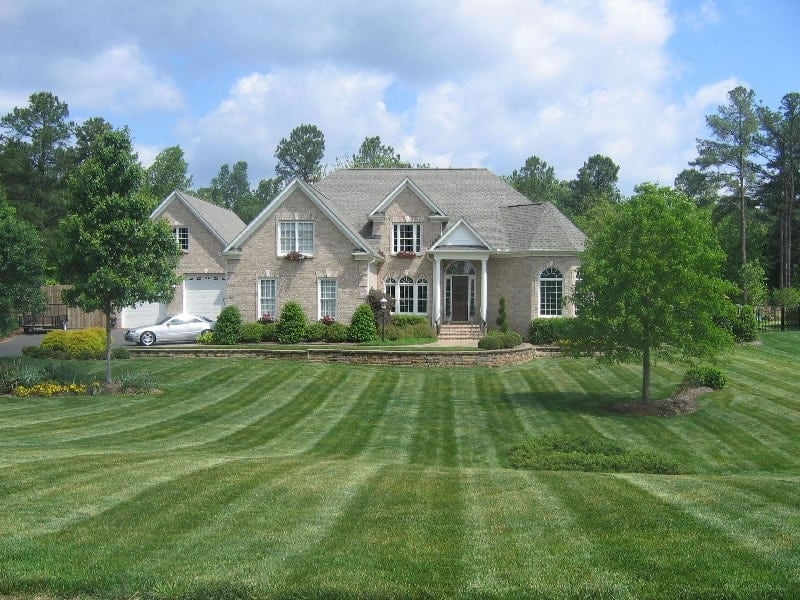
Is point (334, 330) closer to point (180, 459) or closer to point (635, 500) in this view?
point (180, 459)

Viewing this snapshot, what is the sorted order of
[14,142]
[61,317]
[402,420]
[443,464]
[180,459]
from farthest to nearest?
[14,142]
[61,317]
[402,420]
[443,464]
[180,459]

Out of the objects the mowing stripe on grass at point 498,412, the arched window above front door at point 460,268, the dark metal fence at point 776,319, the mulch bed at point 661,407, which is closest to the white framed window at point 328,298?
the arched window above front door at point 460,268

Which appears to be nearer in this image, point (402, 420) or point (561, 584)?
point (561, 584)

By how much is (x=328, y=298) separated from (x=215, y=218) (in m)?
11.7

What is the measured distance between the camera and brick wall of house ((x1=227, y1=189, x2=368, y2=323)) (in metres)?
33.0

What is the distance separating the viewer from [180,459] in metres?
12.0

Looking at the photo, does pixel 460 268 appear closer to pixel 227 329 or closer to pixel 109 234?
pixel 227 329

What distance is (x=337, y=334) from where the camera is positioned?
103 ft

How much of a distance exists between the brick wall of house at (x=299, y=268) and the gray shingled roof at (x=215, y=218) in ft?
14.3

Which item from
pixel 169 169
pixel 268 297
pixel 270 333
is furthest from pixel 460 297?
pixel 169 169

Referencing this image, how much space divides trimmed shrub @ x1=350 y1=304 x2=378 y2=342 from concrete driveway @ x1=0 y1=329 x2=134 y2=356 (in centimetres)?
1014

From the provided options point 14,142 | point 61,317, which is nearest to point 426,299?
point 61,317

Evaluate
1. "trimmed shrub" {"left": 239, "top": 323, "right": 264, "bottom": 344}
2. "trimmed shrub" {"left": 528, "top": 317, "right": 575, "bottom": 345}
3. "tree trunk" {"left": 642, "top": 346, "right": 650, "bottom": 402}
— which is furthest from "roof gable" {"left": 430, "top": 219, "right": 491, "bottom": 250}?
"tree trunk" {"left": 642, "top": 346, "right": 650, "bottom": 402}

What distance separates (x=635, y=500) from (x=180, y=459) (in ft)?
23.8
